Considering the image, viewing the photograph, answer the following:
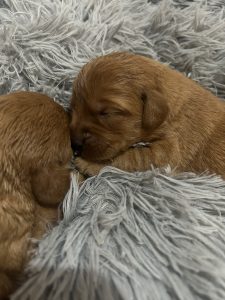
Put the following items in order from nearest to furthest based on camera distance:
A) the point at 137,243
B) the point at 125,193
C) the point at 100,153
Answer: the point at 137,243, the point at 125,193, the point at 100,153

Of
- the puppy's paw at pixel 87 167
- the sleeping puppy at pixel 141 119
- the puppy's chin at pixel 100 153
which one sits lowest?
the puppy's paw at pixel 87 167

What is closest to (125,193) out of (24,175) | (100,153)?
(100,153)

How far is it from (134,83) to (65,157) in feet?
0.97

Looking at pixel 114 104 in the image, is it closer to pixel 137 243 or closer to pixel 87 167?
pixel 87 167

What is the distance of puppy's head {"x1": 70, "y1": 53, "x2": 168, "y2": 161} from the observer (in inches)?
56.8

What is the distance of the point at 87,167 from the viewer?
1.59 m

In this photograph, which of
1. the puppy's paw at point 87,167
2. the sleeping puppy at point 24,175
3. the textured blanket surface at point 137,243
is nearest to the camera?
the textured blanket surface at point 137,243

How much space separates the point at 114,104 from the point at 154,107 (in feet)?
0.39

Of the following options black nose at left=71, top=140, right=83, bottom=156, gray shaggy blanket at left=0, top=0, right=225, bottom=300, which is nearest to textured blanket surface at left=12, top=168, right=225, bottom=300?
gray shaggy blanket at left=0, top=0, right=225, bottom=300

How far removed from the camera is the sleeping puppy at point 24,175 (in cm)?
135

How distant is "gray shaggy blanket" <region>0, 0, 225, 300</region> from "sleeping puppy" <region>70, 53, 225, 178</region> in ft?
0.31

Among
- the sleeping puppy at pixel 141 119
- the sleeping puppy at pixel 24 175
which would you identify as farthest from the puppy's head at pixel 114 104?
the sleeping puppy at pixel 24 175

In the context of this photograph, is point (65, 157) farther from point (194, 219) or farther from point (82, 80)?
point (194, 219)

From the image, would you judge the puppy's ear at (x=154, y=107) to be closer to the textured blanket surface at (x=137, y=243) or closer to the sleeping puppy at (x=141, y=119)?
the sleeping puppy at (x=141, y=119)
